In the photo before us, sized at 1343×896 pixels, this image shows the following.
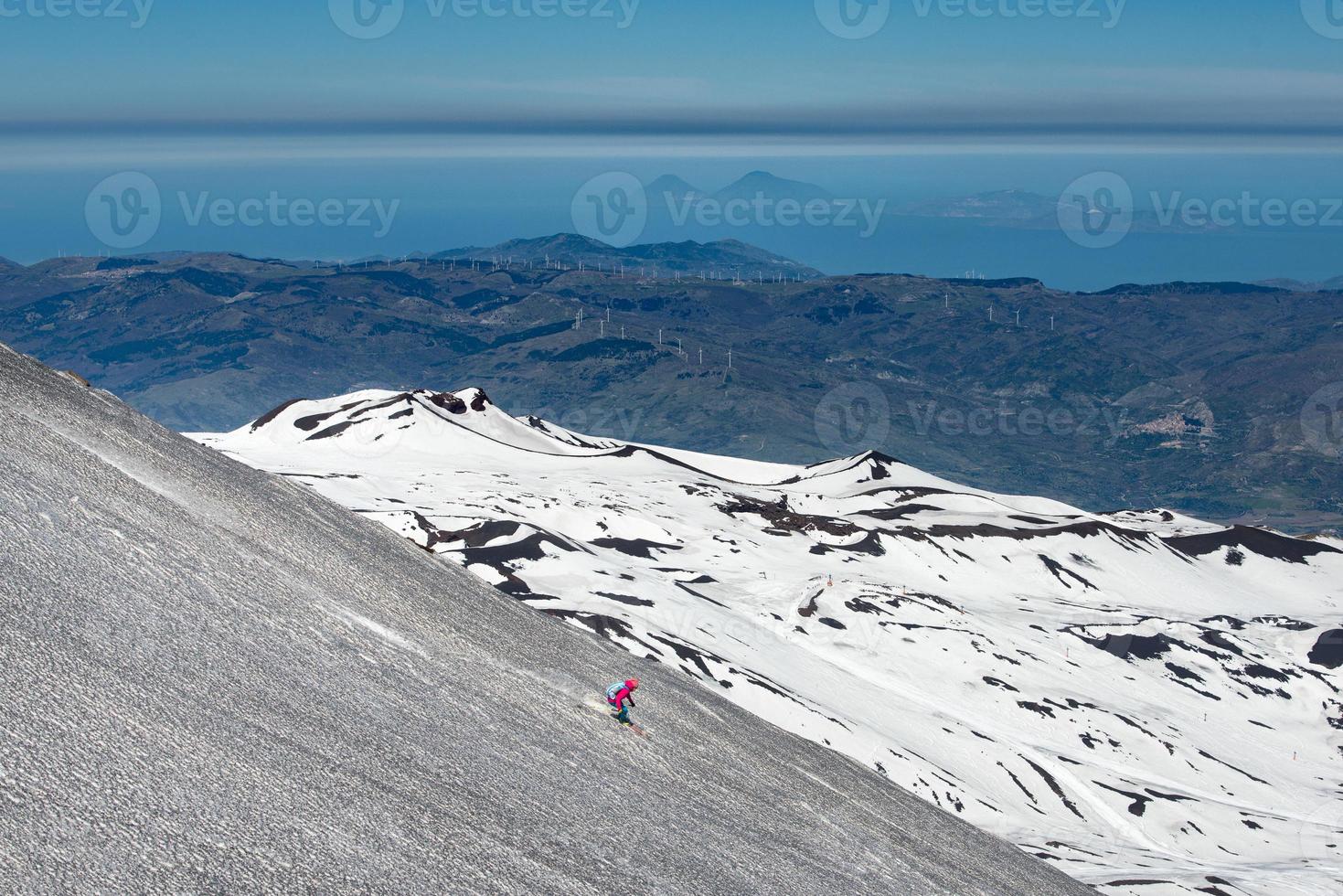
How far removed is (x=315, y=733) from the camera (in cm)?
2741

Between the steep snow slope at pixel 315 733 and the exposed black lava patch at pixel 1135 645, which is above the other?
the exposed black lava patch at pixel 1135 645

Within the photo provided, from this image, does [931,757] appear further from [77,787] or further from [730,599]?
[77,787]

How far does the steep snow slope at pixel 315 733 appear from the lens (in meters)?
22.7

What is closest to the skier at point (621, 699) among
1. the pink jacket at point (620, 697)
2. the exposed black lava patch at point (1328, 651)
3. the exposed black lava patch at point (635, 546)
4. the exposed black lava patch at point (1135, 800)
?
the pink jacket at point (620, 697)

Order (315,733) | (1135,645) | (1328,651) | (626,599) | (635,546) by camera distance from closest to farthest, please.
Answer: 1. (315,733)
2. (626,599)
3. (1135,645)
4. (635,546)
5. (1328,651)

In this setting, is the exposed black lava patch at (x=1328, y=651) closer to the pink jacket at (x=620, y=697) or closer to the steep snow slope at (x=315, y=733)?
the steep snow slope at (x=315, y=733)

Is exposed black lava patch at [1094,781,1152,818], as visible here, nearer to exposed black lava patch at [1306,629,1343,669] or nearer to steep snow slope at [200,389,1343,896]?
steep snow slope at [200,389,1343,896]

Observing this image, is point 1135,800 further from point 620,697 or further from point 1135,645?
point 620,697

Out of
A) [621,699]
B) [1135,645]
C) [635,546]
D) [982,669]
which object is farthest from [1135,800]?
[621,699]

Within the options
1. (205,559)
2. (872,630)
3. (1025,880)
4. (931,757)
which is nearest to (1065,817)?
(931,757)

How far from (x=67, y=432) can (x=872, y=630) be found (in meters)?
124

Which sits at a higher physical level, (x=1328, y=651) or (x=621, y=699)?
(x=1328, y=651)

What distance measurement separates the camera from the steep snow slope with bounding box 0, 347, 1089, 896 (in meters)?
22.7

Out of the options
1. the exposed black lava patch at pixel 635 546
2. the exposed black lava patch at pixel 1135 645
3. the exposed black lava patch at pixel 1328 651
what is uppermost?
the exposed black lava patch at pixel 1328 651
